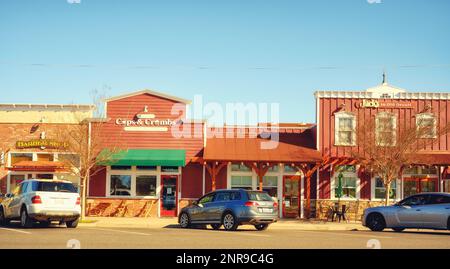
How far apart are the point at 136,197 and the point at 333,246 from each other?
16942 mm

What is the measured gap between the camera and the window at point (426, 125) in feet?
90.3

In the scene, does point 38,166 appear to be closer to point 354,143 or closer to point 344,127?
point 344,127

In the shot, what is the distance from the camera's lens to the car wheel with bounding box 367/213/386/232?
2200 cm

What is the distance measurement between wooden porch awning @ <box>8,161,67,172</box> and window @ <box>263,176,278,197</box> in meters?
10.3

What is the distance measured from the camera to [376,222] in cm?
2214

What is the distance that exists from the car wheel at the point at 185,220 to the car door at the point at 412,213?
306 inches

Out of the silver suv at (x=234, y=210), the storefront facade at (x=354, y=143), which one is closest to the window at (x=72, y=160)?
the silver suv at (x=234, y=210)

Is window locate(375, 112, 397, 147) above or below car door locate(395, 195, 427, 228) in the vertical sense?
above

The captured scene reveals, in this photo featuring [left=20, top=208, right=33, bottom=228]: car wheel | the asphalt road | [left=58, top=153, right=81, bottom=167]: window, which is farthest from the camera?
[left=58, top=153, right=81, bottom=167]: window

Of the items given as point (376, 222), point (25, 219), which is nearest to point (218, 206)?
point (376, 222)

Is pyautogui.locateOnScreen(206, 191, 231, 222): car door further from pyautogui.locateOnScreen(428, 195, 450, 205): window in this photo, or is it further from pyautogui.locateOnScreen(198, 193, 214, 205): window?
pyautogui.locateOnScreen(428, 195, 450, 205): window

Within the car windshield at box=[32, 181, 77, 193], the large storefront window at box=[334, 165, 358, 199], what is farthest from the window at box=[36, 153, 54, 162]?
the large storefront window at box=[334, 165, 358, 199]

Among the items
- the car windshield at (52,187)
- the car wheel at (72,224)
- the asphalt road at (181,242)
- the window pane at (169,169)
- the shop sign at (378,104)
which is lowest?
the car wheel at (72,224)

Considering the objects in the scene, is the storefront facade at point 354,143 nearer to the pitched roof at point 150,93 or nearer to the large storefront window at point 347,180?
the large storefront window at point 347,180
